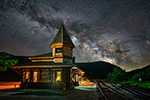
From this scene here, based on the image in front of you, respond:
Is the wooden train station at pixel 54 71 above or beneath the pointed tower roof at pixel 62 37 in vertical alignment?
beneath

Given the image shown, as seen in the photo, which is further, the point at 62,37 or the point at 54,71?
the point at 62,37

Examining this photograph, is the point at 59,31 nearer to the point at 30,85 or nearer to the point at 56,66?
the point at 56,66

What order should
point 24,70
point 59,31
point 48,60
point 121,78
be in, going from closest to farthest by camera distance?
point 24,70, point 48,60, point 59,31, point 121,78

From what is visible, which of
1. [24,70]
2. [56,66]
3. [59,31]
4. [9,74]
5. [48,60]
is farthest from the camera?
[9,74]

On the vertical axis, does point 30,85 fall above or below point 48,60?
below

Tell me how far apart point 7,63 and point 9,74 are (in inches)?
1116

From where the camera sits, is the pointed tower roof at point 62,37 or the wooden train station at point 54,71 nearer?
the wooden train station at point 54,71

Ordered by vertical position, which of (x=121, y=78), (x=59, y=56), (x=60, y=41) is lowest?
(x=121, y=78)

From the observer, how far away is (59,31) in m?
24.9

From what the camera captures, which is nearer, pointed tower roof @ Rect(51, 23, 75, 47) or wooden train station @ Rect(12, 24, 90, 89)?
wooden train station @ Rect(12, 24, 90, 89)

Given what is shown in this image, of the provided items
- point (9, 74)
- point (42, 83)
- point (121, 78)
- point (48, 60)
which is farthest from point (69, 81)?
point (121, 78)

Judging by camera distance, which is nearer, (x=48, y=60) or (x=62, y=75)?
(x=62, y=75)

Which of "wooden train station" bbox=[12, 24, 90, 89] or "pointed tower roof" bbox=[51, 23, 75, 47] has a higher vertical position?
"pointed tower roof" bbox=[51, 23, 75, 47]

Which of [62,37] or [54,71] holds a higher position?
[62,37]
